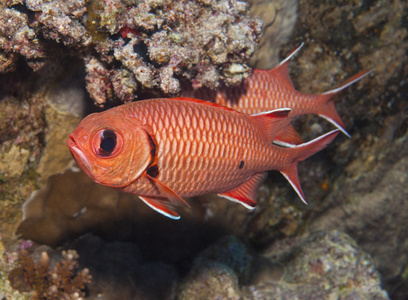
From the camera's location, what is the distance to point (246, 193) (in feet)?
9.78

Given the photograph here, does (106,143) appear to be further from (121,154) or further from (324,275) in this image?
(324,275)

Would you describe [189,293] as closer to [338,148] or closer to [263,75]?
[263,75]

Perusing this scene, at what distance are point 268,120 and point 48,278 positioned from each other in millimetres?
3016

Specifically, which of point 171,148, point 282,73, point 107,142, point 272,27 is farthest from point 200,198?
point 272,27

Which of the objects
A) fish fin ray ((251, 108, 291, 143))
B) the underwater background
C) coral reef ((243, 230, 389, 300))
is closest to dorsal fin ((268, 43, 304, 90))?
the underwater background

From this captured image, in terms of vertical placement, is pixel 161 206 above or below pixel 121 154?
below

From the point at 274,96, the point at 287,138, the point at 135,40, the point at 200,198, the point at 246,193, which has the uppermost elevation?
the point at 135,40

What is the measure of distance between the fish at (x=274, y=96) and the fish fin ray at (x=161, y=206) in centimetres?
124

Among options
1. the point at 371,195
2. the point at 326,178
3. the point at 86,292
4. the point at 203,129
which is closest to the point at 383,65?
the point at 326,178

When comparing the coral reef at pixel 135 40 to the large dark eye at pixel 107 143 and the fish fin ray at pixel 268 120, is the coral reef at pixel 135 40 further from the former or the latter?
the large dark eye at pixel 107 143

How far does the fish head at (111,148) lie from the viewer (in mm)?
2076

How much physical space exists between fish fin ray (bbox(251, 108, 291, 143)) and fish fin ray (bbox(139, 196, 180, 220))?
3.57 feet

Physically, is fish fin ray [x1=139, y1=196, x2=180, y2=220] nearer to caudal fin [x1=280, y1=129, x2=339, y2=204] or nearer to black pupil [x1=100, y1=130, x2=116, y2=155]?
black pupil [x1=100, y1=130, x2=116, y2=155]

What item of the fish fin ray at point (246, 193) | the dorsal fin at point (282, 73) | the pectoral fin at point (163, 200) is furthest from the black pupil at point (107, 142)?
the dorsal fin at point (282, 73)
